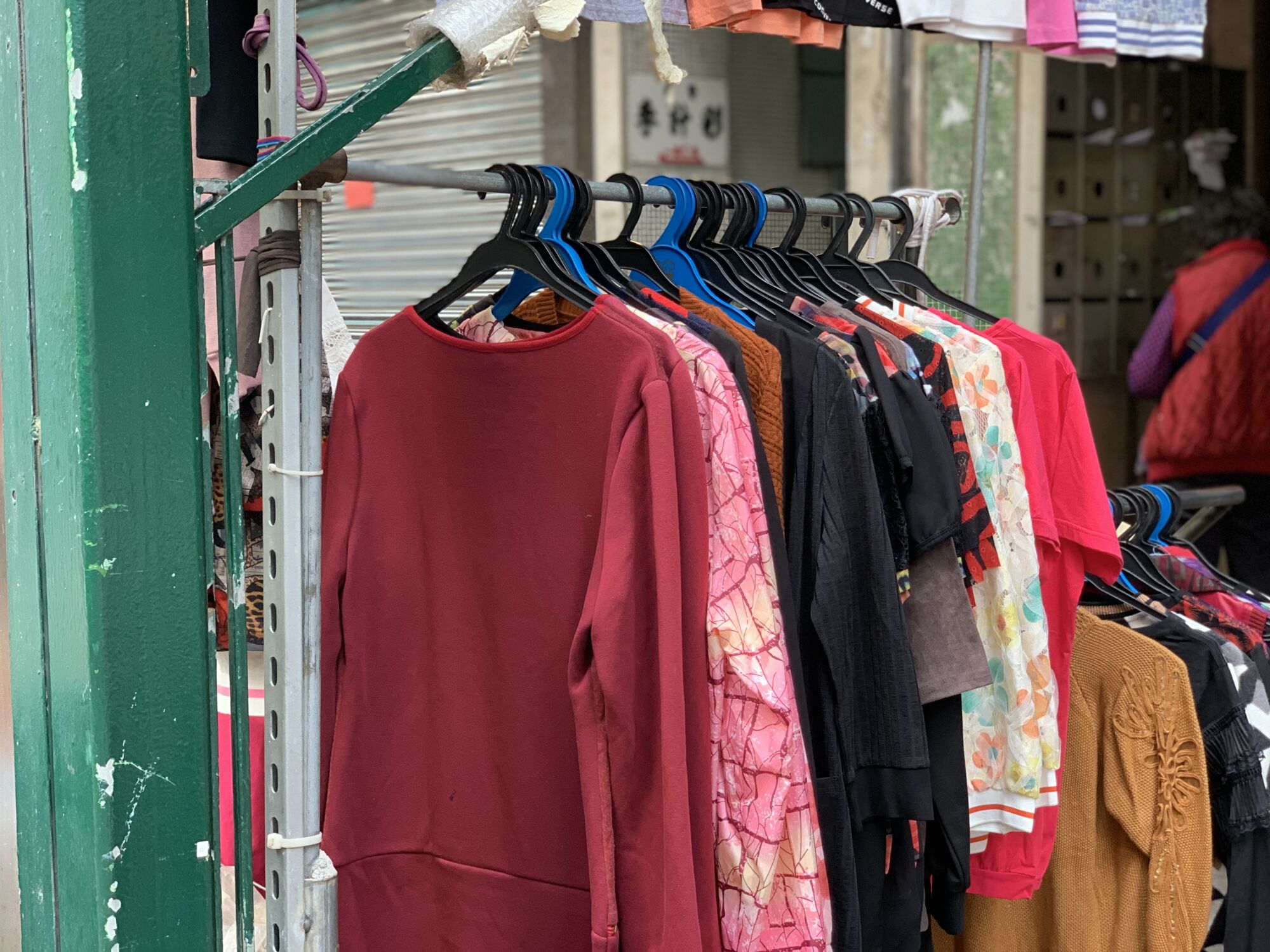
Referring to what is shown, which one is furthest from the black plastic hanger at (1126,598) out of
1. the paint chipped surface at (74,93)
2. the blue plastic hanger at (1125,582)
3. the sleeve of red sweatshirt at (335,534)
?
the paint chipped surface at (74,93)

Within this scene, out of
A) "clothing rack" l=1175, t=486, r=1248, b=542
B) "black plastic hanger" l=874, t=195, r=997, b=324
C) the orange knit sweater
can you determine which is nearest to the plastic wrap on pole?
"black plastic hanger" l=874, t=195, r=997, b=324

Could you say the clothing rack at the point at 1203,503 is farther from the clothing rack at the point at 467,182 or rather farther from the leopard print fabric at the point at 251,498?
the leopard print fabric at the point at 251,498

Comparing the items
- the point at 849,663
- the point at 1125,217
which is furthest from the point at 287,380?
the point at 1125,217

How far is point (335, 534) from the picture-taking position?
1.52 m

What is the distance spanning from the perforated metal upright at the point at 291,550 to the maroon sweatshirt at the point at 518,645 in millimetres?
325

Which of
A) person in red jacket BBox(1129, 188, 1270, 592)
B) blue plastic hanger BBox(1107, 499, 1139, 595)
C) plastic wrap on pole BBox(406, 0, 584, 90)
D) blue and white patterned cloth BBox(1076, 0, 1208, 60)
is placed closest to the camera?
plastic wrap on pole BBox(406, 0, 584, 90)

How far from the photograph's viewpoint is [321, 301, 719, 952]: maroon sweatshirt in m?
1.34

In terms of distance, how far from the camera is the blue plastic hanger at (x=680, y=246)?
1.73 metres

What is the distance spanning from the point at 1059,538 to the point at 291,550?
1211mm

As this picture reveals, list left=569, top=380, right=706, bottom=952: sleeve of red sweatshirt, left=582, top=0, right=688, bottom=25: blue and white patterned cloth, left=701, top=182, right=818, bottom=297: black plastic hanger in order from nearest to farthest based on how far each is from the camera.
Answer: left=569, top=380, right=706, bottom=952: sleeve of red sweatshirt
left=701, top=182, right=818, bottom=297: black plastic hanger
left=582, top=0, right=688, bottom=25: blue and white patterned cloth

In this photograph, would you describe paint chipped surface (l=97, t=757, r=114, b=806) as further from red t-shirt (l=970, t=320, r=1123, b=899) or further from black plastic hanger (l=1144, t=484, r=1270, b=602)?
black plastic hanger (l=1144, t=484, r=1270, b=602)

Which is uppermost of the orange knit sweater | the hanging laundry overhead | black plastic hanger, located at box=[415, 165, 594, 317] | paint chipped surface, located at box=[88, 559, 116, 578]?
the hanging laundry overhead

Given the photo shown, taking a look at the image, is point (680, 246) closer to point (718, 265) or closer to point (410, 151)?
point (718, 265)

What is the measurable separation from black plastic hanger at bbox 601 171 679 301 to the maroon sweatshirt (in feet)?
0.93
